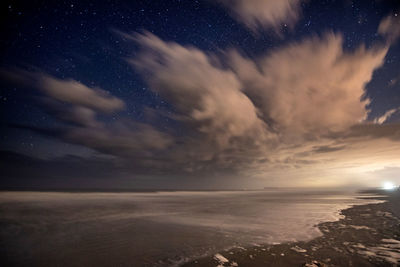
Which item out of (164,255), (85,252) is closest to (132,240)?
(85,252)

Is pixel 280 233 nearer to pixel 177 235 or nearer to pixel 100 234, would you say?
pixel 177 235

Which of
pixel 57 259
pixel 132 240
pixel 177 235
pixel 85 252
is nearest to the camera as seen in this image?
pixel 57 259

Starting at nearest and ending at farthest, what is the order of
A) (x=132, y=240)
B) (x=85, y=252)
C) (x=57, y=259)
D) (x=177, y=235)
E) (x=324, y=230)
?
(x=57, y=259) → (x=85, y=252) → (x=132, y=240) → (x=177, y=235) → (x=324, y=230)

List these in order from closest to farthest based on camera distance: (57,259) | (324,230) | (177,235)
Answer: (57,259) → (177,235) → (324,230)

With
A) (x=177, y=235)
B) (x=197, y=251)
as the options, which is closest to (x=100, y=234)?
(x=177, y=235)

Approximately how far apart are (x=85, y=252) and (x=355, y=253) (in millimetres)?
11211

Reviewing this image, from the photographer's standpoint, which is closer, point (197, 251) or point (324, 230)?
point (197, 251)

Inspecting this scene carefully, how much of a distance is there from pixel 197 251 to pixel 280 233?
6.08 metres

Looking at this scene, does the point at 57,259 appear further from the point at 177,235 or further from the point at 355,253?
the point at 355,253

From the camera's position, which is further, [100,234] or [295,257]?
[100,234]

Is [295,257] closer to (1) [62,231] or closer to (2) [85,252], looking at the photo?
(2) [85,252]

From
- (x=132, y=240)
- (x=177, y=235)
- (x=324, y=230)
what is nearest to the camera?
(x=132, y=240)

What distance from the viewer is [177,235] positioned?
470 inches

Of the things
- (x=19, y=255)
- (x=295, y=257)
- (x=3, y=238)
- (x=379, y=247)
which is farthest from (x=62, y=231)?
(x=379, y=247)
